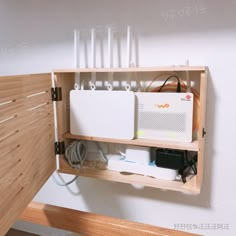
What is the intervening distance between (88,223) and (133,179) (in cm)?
33

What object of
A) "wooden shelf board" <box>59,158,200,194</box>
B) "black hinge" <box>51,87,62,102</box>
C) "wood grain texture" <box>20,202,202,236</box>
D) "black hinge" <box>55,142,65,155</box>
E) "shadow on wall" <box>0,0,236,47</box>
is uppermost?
"shadow on wall" <box>0,0,236,47</box>

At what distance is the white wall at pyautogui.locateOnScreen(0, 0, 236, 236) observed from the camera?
107 centimetres

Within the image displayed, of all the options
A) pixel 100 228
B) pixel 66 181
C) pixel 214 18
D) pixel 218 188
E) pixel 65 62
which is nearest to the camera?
pixel 100 228

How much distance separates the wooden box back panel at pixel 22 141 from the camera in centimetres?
66

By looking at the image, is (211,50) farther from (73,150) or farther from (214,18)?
(73,150)

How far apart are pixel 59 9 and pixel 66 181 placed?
1004 millimetres

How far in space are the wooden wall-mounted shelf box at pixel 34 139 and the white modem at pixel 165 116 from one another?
0.14ft

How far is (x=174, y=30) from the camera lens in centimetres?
111

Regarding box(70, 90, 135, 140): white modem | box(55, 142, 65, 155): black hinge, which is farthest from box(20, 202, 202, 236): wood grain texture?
box(70, 90, 135, 140): white modem

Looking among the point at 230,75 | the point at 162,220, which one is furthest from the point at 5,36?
the point at 162,220

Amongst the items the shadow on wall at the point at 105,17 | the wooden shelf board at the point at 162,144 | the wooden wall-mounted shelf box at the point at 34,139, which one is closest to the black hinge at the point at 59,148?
the wooden wall-mounted shelf box at the point at 34,139

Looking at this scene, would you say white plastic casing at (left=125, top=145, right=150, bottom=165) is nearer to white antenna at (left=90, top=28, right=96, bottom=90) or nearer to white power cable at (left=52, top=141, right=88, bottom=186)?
white power cable at (left=52, top=141, right=88, bottom=186)

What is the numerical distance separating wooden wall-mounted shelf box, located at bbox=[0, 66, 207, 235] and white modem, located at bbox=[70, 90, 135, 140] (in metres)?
0.04

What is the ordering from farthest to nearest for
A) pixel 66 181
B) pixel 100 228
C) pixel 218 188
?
pixel 66 181
pixel 218 188
pixel 100 228
